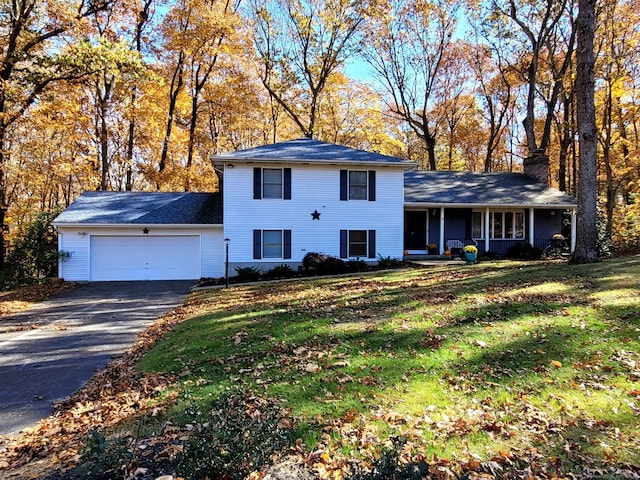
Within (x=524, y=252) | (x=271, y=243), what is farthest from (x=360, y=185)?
(x=524, y=252)

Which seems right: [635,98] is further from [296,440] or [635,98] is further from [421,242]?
[296,440]

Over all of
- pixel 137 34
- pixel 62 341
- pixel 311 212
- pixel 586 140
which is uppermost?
pixel 137 34

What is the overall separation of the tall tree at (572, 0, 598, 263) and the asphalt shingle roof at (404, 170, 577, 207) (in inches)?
273

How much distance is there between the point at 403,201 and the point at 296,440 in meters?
15.3

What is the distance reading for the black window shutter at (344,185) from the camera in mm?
16953

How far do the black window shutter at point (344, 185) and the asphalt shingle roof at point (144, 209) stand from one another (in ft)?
17.6

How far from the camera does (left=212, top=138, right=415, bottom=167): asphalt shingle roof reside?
→ 16.0 metres

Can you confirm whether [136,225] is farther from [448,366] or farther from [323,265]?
[448,366]

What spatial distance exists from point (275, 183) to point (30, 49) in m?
10.5

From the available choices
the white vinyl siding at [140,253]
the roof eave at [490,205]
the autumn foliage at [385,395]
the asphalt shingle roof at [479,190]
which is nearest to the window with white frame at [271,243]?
the white vinyl siding at [140,253]

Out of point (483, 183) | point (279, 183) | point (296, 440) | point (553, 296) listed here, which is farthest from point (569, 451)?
point (483, 183)

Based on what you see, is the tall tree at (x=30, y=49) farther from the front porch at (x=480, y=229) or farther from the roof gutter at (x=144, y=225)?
the front porch at (x=480, y=229)

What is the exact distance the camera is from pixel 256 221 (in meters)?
16.3

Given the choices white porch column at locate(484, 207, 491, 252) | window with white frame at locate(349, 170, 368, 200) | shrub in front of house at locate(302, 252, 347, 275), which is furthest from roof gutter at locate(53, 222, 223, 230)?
white porch column at locate(484, 207, 491, 252)
